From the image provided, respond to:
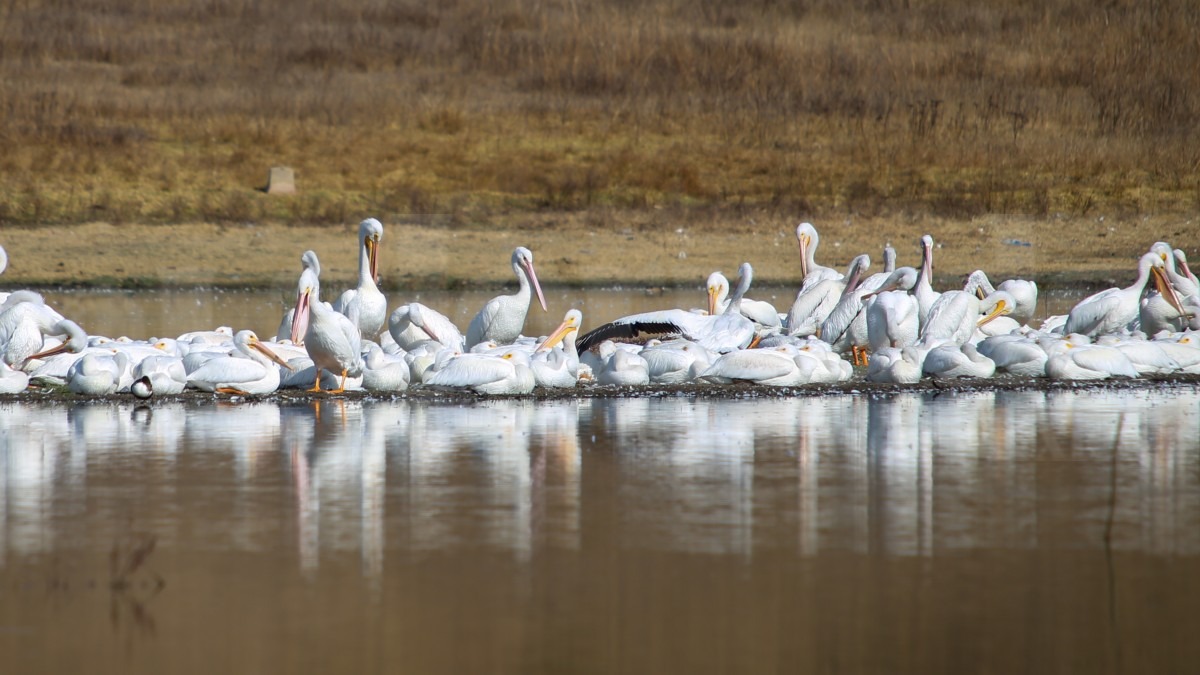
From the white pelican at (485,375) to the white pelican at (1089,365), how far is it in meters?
2.83

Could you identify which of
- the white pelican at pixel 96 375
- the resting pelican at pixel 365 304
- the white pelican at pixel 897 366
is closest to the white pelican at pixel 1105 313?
the white pelican at pixel 897 366

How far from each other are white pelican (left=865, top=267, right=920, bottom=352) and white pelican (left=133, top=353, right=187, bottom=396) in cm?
390

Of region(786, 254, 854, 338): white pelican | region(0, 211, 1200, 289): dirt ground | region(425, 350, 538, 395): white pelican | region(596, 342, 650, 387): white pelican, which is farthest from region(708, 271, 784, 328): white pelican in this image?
region(0, 211, 1200, 289): dirt ground

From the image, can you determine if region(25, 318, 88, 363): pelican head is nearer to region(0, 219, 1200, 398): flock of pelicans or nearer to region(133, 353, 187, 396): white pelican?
region(0, 219, 1200, 398): flock of pelicans

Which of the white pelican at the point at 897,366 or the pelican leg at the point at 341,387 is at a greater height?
the white pelican at the point at 897,366

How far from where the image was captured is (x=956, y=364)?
930 centimetres

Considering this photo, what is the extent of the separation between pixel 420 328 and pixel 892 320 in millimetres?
2756

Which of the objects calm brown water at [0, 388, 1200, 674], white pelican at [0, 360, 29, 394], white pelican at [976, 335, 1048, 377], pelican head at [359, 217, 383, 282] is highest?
pelican head at [359, 217, 383, 282]

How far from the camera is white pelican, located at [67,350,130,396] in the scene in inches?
345

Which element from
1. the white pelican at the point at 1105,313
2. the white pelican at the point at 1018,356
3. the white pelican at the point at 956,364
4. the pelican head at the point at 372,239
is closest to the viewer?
the white pelican at the point at 956,364

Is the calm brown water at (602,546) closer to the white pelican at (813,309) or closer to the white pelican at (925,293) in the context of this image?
the white pelican at (925,293)

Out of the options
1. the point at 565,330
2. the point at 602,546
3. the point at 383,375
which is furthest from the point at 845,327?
the point at 602,546

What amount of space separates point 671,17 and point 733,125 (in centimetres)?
690

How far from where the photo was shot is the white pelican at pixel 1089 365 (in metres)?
9.35
